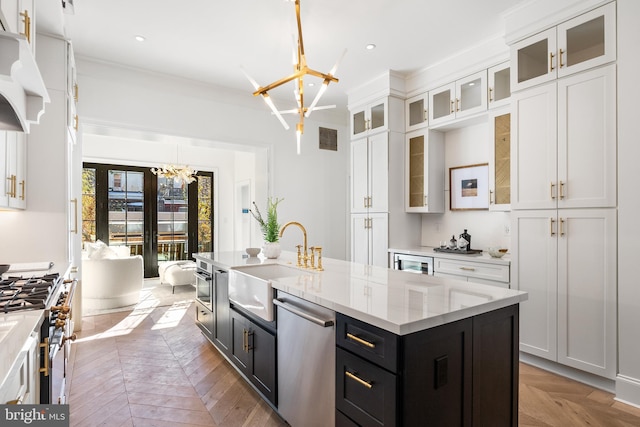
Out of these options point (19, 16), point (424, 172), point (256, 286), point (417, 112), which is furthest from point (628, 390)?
point (19, 16)

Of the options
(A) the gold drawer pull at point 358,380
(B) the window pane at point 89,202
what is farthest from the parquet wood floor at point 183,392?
(B) the window pane at point 89,202

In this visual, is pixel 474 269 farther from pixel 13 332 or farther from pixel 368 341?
pixel 13 332

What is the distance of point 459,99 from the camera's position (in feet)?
12.8

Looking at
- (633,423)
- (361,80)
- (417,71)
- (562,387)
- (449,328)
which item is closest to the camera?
(449,328)

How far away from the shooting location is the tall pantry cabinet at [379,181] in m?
4.45

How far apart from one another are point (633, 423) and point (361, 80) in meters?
4.15

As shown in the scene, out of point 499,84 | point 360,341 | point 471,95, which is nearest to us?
point 360,341

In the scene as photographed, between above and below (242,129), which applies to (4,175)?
below

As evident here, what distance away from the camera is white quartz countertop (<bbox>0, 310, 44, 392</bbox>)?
0.86 meters

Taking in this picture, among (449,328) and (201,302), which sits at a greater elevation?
(449,328)

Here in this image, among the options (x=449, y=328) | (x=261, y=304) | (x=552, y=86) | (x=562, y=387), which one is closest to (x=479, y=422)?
(x=449, y=328)

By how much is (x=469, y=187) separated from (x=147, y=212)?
619 cm

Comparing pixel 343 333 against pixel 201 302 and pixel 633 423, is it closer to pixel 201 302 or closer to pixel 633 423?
pixel 633 423

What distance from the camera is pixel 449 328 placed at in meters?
1.49
